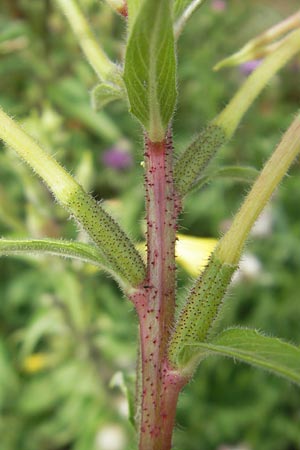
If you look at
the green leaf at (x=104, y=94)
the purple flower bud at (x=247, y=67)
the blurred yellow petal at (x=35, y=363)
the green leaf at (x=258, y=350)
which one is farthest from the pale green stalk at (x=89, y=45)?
the purple flower bud at (x=247, y=67)

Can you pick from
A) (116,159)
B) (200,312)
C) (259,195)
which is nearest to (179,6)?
(259,195)

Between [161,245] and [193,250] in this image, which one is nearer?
[161,245]

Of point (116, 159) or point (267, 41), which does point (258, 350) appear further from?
point (116, 159)

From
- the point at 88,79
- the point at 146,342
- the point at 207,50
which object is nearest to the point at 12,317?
the point at 88,79

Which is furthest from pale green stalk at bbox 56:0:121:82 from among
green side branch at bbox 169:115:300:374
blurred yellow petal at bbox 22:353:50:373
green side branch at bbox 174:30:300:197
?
blurred yellow petal at bbox 22:353:50:373

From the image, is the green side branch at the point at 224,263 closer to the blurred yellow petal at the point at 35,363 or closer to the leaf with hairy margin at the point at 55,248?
the leaf with hairy margin at the point at 55,248

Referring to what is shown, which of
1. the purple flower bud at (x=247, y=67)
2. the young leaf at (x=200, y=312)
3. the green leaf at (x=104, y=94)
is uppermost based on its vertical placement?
the purple flower bud at (x=247, y=67)
